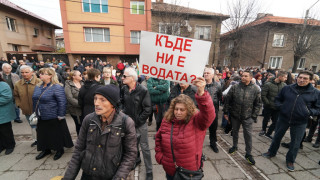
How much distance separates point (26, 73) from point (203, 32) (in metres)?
19.6

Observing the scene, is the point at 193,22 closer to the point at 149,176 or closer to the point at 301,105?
the point at 301,105

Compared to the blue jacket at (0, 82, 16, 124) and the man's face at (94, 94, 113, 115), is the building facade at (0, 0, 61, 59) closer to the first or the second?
the blue jacket at (0, 82, 16, 124)

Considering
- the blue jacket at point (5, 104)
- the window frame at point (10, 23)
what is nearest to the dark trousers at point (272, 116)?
the blue jacket at point (5, 104)

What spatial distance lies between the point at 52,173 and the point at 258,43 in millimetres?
26064

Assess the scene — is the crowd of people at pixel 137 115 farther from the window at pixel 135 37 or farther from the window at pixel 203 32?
the window at pixel 203 32

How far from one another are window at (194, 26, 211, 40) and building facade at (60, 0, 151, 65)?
6664 mm

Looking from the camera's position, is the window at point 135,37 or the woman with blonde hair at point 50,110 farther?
the window at point 135,37

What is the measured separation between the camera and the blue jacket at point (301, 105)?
282cm

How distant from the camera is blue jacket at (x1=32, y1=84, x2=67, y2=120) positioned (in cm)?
290

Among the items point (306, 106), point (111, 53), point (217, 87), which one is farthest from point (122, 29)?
point (306, 106)

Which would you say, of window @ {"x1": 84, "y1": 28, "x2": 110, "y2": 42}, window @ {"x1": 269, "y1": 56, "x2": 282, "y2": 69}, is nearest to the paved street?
window @ {"x1": 84, "y1": 28, "x2": 110, "y2": 42}

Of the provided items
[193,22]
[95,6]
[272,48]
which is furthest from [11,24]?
[272,48]

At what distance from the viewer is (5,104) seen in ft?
10.8

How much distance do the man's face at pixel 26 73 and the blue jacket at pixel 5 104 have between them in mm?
393
